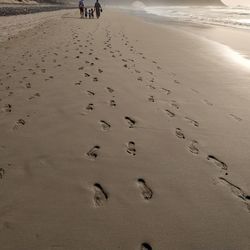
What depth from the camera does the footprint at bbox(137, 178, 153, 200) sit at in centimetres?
350

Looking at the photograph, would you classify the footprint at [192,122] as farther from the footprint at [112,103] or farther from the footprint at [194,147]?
the footprint at [112,103]

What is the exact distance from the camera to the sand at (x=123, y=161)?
9.87 ft

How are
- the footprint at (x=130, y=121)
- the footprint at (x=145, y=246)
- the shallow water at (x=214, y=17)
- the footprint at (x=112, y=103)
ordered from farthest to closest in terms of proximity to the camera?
the shallow water at (x=214, y=17), the footprint at (x=112, y=103), the footprint at (x=130, y=121), the footprint at (x=145, y=246)

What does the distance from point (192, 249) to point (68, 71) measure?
675 cm

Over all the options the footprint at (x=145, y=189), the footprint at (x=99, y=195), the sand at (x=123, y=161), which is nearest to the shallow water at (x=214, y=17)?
the sand at (x=123, y=161)

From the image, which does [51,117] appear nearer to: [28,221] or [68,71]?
[28,221]

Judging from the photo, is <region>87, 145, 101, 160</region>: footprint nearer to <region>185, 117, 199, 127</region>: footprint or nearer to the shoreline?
<region>185, 117, 199, 127</region>: footprint

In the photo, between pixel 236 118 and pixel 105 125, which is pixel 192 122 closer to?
pixel 236 118

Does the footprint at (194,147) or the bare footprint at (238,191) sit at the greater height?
the bare footprint at (238,191)

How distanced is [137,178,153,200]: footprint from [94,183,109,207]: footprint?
439 mm

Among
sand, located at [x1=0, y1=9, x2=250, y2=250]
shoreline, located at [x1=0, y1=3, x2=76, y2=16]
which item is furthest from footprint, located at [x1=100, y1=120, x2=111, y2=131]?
shoreline, located at [x1=0, y1=3, x2=76, y2=16]

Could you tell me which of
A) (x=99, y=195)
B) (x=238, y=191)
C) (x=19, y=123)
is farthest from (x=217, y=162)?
(x=19, y=123)

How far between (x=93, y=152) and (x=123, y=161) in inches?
19.9

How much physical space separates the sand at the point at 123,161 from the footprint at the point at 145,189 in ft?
0.04
